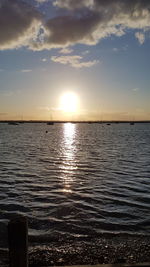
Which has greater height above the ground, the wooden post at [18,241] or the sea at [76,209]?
the wooden post at [18,241]

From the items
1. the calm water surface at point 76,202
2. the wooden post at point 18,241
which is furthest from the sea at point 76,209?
the wooden post at point 18,241

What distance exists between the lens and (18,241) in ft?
16.5

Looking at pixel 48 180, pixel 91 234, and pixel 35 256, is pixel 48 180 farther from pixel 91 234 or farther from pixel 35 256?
pixel 35 256

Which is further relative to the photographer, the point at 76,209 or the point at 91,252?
the point at 76,209

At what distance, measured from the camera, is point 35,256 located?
29.3 feet

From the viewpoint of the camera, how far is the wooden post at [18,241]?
4961mm

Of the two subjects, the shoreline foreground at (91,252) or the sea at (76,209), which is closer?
the shoreline foreground at (91,252)

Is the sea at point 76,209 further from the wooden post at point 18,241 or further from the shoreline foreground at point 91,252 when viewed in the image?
the wooden post at point 18,241

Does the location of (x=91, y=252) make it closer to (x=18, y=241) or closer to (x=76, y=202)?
(x=18, y=241)

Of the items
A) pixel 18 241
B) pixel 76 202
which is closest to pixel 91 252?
pixel 18 241

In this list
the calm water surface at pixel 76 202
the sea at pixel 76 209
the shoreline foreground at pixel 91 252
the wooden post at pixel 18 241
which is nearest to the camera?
the wooden post at pixel 18 241

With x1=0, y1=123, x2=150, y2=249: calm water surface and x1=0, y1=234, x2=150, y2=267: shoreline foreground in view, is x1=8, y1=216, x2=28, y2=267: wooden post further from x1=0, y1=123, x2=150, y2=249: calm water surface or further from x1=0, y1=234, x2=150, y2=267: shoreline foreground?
x1=0, y1=123, x2=150, y2=249: calm water surface

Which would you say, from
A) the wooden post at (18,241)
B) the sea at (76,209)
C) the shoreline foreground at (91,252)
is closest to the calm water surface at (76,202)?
the sea at (76,209)

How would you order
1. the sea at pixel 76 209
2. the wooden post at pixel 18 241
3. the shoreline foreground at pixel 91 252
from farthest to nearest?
the sea at pixel 76 209 < the shoreline foreground at pixel 91 252 < the wooden post at pixel 18 241
